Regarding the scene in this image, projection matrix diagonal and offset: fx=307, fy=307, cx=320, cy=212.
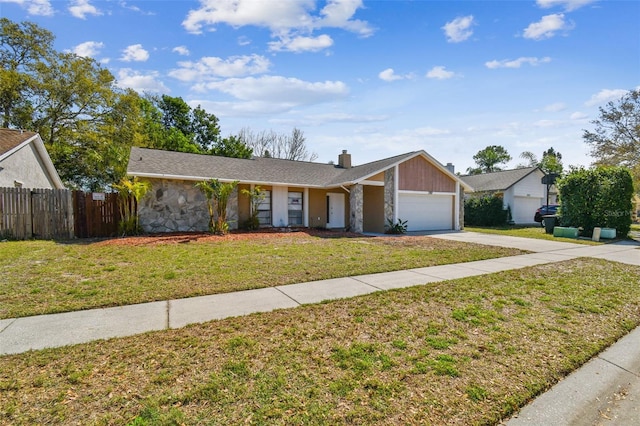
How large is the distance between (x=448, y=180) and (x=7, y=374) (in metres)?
18.8

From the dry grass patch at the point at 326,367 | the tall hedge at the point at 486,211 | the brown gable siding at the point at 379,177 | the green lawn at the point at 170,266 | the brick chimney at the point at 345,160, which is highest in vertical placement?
the brick chimney at the point at 345,160

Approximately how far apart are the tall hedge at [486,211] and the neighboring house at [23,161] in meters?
26.8

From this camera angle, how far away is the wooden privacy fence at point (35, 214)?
10804 mm

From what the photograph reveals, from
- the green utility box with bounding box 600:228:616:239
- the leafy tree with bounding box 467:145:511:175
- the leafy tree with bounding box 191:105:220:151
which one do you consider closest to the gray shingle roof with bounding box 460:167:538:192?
the green utility box with bounding box 600:228:616:239

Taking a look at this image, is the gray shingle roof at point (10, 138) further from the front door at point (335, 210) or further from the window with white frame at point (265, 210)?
the front door at point (335, 210)

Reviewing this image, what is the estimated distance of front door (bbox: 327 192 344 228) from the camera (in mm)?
17688

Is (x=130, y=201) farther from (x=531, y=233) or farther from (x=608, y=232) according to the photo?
(x=608, y=232)

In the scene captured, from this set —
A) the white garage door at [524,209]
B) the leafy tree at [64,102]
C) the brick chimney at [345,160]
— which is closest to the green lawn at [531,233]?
the white garage door at [524,209]

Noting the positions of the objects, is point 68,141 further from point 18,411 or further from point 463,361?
point 463,361

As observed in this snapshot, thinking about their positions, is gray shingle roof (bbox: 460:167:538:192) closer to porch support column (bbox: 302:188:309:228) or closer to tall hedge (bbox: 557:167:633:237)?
tall hedge (bbox: 557:167:633:237)

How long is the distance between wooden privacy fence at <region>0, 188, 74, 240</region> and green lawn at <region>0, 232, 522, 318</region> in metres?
1.94

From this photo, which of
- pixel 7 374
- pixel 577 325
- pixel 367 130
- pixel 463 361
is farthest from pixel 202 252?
pixel 367 130

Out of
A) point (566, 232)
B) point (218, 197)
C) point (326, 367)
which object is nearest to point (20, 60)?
point (218, 197)

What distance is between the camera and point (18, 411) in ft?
7.12
